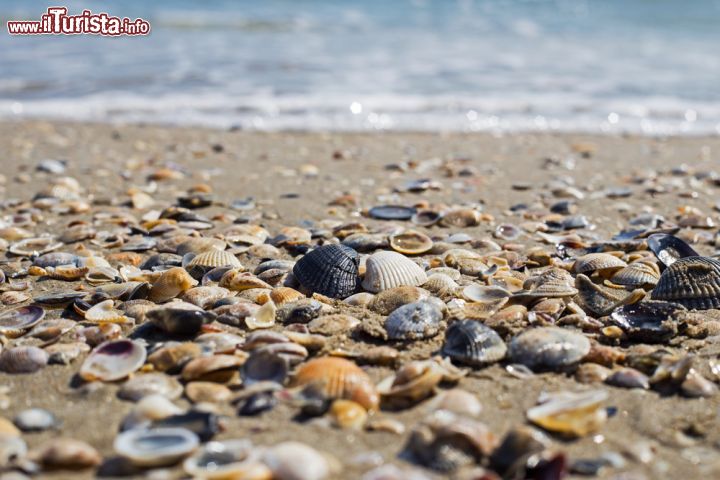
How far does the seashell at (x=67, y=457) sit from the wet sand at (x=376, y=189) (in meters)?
0.03

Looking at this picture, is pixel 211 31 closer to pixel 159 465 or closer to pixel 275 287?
pixel 275 287

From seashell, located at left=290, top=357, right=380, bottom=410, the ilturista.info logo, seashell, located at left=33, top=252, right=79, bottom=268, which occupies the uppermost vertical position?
the ilturista.info logo

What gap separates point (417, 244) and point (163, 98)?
6.17m

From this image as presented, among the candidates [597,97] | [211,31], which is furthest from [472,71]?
[211,31]

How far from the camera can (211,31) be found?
573 inches

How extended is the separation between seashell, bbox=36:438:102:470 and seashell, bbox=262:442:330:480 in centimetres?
44

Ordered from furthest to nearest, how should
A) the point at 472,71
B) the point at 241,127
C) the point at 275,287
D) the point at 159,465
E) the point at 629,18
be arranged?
1. the point at 629,18
2. the point at 472,71
3. the point at 241,127
4. the point at 275,287
5. the point at 159,465

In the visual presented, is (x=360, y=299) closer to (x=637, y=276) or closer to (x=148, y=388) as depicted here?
(x=148, y=388)

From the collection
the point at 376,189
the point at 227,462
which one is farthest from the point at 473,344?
the point at 376,189

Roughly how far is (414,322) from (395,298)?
28 centimetres

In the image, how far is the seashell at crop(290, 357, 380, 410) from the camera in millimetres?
2199

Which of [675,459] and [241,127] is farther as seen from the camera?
[241,127]

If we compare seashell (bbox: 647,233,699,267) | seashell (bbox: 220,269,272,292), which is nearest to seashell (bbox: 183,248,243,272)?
seashell (bbox: 220,269,272,292)

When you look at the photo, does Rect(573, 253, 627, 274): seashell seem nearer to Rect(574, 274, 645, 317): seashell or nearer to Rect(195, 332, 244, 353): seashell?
Rect(574, 274, 645, 317): seashell
